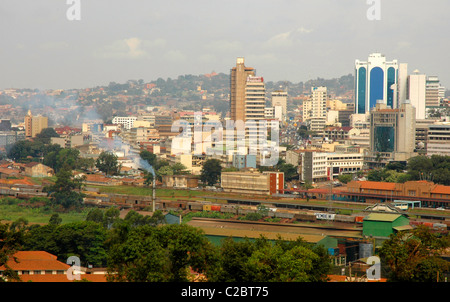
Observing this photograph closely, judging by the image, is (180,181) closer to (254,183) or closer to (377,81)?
(254,183)

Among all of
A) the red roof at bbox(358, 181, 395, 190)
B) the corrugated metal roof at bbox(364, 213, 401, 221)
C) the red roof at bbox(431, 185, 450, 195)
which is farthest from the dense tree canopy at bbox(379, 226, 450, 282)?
the red roof at bbox(358, 181, 395, 190)

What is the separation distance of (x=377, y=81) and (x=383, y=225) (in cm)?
3148

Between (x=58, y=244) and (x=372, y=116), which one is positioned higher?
(x=372, y=116)

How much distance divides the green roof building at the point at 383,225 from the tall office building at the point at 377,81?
29.9 m

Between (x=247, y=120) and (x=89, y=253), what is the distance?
22.1 metres

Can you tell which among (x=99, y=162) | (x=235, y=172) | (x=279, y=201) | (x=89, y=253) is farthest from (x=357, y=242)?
(x=99, y=162)

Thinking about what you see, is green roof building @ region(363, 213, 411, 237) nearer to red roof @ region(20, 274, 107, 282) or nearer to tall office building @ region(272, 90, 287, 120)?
red roof @ region(20, 274, 107, 282)

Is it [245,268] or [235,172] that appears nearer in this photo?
[245,268]

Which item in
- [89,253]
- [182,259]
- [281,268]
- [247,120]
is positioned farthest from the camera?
[247,120]

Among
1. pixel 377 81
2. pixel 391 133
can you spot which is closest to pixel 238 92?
pixel 391 133

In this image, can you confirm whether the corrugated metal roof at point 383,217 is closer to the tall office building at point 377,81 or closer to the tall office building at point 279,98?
the tall office building at point 377,81

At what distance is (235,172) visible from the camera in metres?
21.7

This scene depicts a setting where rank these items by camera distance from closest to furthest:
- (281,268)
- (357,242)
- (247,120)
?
(281,268)
(357,242)
(247,120)
